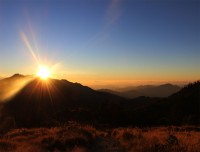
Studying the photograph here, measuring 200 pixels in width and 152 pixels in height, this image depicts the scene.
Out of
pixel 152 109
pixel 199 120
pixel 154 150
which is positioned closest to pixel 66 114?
Result: pixel 152 109

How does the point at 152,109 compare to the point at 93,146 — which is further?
the point at 152,109

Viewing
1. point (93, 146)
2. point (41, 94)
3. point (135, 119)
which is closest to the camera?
point (93, 146)

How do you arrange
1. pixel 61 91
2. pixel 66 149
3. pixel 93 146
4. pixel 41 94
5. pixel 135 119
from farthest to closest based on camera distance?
1. pixel 61 91
2. pixel 41 94
3. pixel 135 119
4. pixel 93 146
5. pixel 66 149

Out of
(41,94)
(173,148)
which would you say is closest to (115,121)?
(173,148)

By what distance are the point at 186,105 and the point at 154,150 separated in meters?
55.7

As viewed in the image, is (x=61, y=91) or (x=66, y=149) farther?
(x=61, y=91)

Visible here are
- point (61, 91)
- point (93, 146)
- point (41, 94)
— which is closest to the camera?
point (93, 146)

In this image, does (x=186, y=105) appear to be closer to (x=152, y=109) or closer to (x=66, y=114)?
(x=152, y=109)

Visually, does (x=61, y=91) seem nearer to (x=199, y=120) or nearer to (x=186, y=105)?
(x=186, y=105)

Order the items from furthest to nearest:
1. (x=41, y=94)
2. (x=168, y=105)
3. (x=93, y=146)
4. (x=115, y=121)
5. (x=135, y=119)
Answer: (x=41, y=94) → (x=168, y=105) → (x=135, y=119) → (x=115, y=121) → (x=93, y=146)

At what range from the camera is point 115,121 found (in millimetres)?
61031

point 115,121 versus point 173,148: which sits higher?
point 173,148

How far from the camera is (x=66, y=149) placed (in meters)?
14.8

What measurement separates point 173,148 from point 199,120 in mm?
37096
